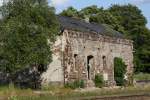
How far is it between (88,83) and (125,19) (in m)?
56.5

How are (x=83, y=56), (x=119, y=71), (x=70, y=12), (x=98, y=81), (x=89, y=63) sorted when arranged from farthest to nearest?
(x=70, y=12), (x=119, y=71), (x=98, y=81), (x=89, y=63), (x=83, y=56)

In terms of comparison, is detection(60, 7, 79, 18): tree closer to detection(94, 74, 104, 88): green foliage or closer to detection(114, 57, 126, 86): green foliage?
detection(114, 57, 126, 86): green foliage

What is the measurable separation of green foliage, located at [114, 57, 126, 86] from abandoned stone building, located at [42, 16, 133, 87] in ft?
2.33

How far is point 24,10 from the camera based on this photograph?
32281 mm

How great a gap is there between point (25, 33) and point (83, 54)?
36.1ft

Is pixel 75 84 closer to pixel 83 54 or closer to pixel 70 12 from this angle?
pixel 83 54

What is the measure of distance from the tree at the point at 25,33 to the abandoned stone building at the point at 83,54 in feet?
16.7

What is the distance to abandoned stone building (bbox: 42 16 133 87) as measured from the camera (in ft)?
125

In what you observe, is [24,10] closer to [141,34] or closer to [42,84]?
[42,84]

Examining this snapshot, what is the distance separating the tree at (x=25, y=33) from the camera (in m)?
31.2

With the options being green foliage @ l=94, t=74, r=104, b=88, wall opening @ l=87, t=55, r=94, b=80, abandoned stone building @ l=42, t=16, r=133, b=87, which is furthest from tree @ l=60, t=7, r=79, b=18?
green foliage @ l=94, t=74, r=104, b=88

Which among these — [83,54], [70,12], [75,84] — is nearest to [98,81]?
[83,54]

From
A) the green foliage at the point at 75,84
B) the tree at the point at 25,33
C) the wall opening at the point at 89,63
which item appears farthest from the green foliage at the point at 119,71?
the tree at the point at 25,33

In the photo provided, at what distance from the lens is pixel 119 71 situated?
1900 inches
